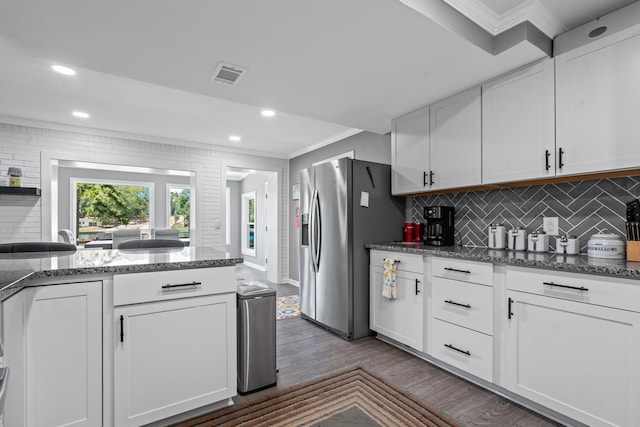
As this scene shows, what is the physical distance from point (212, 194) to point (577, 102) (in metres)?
4.83

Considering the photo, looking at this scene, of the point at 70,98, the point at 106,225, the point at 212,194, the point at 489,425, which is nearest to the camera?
the point at 489,425

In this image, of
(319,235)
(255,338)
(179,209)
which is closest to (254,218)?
(179,209)

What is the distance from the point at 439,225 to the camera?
289cm

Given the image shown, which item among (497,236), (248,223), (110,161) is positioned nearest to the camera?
(497,236)

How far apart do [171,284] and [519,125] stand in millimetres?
2530

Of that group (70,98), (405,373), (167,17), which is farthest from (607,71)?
(70,98)

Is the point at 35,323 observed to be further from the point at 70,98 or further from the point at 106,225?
the point at 106,225

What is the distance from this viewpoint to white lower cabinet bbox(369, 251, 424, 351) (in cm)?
263

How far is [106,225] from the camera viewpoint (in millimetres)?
7387

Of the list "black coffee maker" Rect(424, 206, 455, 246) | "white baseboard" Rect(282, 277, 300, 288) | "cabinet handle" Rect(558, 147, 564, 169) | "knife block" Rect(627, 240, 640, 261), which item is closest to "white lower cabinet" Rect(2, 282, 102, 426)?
"black coffee maker" Rect(424, 206, 455, 246)

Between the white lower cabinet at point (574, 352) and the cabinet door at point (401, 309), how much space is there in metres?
0.73

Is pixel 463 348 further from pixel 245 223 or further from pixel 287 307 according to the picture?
pixel 245 223

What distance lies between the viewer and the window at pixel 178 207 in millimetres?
7855

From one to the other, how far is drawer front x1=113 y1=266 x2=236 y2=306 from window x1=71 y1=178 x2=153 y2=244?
21.6 feet
